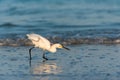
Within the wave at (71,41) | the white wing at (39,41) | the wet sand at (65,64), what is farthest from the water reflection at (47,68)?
the wave at (71,41)

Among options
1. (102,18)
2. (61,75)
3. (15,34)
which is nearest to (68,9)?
(102,18)

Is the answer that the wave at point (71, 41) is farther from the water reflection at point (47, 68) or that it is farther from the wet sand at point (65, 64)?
the water reflection at point (47, 68)

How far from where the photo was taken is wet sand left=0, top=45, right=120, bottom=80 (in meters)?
8.99

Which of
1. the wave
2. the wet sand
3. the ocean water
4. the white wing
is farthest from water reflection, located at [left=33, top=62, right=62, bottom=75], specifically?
the ocean water

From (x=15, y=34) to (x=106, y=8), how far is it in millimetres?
8392

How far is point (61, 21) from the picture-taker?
758 inches

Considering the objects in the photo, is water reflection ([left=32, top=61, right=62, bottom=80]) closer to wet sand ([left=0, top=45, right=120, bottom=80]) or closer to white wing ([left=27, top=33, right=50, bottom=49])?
wet sand ([left=0, top=45, right=120, bottom=80])

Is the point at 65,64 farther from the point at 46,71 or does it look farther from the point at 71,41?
the point at 71,41

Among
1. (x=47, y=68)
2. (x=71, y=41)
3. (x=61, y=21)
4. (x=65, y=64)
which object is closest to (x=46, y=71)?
(x=47, y=68)

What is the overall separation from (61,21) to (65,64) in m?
9.22

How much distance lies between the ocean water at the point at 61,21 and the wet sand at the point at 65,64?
138 centimetres

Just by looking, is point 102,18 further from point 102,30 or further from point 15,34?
point 15,34

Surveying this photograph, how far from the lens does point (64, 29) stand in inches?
658

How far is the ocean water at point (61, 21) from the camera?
13.9 m
